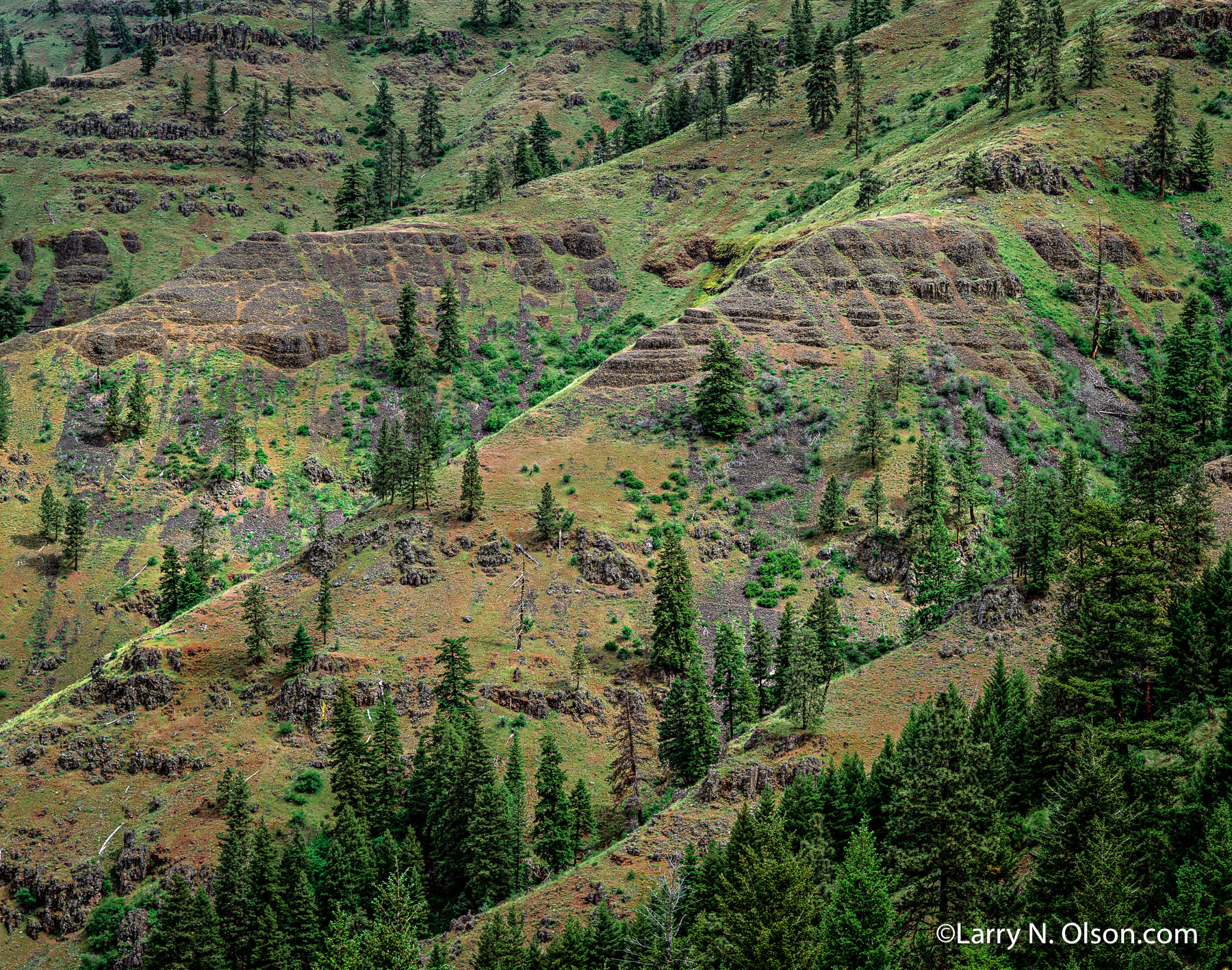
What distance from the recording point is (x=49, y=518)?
367 feet

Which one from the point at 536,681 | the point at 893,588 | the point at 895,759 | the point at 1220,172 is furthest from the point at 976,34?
the point at 895,759

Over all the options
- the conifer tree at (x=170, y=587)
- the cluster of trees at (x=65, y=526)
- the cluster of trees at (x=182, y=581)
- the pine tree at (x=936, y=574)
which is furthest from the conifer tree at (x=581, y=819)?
the cluster of trees at (x=65, y=526)

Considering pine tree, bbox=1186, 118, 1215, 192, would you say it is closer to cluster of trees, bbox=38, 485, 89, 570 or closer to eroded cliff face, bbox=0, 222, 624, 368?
eroded cliff face, bbox=0, 222, 624, 368

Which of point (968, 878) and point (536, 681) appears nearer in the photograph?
point (968, 878)

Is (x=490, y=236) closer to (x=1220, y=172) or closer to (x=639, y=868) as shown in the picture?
(x=1220, y=172)

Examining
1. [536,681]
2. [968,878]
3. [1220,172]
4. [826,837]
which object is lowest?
[536,681]

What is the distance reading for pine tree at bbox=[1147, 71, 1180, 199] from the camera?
13725 cm

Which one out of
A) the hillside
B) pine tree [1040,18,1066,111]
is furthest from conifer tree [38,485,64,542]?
pine tree [1040,18,1066,111]

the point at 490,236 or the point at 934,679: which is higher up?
the point at 490,236

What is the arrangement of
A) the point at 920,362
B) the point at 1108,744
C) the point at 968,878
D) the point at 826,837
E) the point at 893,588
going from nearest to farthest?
the point at 968,878 → the point at 1108,744 → the point at 826,837 → the point at 893,588 → the point at 920,362

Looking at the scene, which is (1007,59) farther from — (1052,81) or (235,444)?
(235,444)

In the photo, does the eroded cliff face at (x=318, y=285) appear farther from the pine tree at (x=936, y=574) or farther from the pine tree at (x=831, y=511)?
the pine tree at (x=936, y=574)

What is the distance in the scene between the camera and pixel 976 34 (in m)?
186

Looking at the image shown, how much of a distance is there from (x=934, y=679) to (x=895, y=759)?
1250cm
